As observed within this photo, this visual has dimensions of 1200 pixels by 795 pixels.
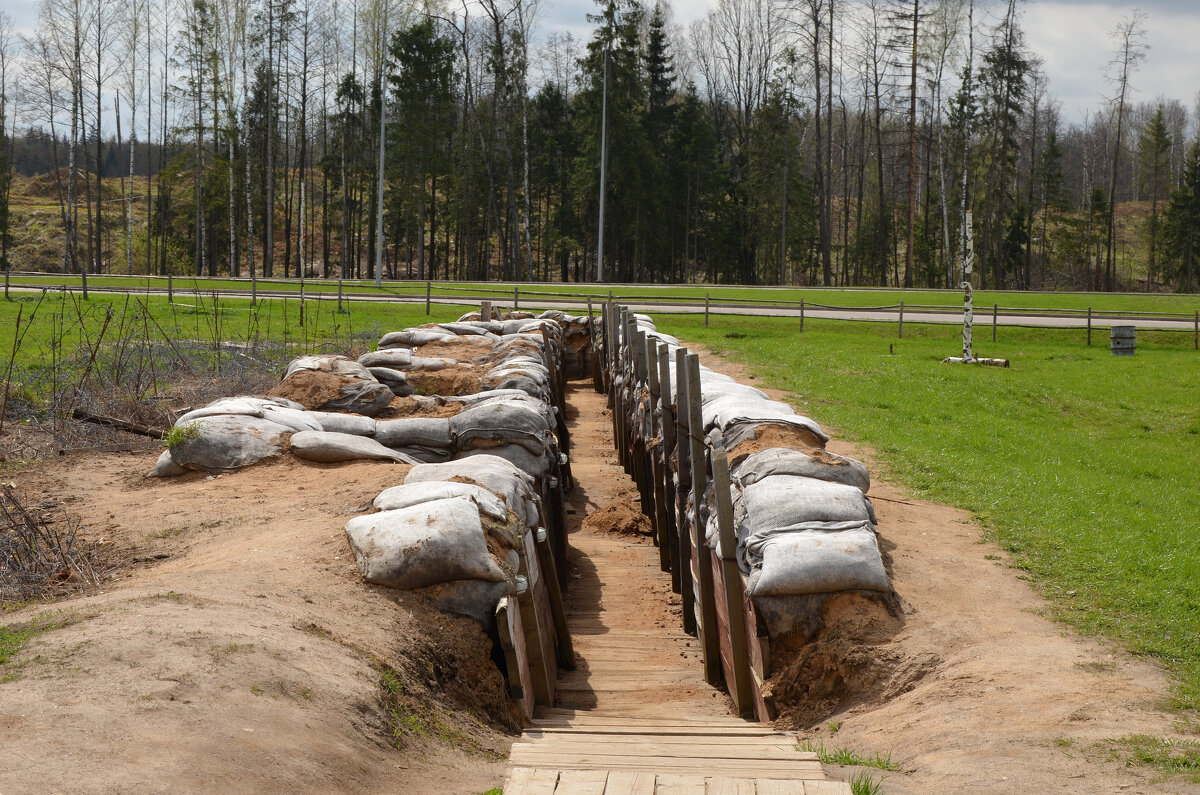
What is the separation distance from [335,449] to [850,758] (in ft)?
17.0

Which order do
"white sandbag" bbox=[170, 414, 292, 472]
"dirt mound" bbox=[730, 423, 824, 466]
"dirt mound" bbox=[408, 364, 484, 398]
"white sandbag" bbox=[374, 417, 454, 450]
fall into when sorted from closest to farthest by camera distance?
"dirt mound" bbox=[730, 423, 824, 466], "white sandbag" bbox=[170, 414, 292, 472], "white sandbag" bbox=[374, 417, 454, 450], "dirt mound" bbox=[408, 364, 484, 398]

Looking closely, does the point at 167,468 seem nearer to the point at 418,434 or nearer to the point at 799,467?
the point at 418,434

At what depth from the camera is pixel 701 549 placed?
666 cm

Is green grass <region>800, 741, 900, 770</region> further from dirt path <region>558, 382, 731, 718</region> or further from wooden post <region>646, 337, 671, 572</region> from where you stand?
wooden post <region>646, 337, 671, 572</region>

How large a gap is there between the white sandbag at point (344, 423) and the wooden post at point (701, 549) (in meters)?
3.04

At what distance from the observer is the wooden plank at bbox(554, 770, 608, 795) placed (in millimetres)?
3053

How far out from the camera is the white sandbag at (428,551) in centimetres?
499

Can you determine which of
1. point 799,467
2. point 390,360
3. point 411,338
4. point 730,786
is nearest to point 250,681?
point 730,786

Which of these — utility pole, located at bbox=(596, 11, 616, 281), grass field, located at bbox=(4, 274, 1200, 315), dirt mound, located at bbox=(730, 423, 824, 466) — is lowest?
dirt mound, located at bbox=(730, 423, 824, 466)

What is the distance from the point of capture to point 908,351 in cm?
2075

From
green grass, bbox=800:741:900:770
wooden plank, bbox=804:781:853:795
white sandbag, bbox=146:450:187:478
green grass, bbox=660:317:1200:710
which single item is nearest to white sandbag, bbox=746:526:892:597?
green grass, bbox=800:741:900:770

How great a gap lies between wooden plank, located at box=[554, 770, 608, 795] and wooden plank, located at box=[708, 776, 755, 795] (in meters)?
0.35

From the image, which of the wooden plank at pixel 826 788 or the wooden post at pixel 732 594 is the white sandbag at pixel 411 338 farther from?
the wooden plank at pixel 826 788

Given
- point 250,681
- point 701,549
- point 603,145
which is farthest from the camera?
point 603,145
